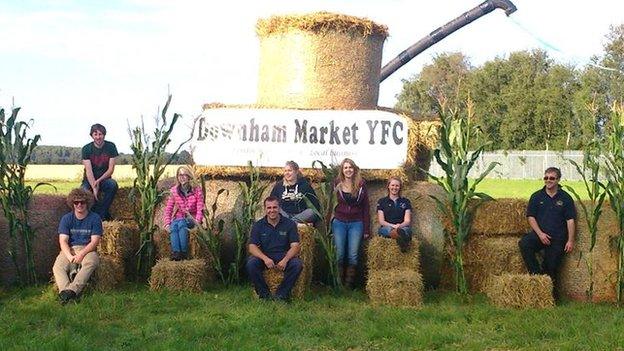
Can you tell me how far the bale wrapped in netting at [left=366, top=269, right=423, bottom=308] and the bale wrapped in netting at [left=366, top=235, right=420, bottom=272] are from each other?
386 mm

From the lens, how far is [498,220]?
31.5 feet

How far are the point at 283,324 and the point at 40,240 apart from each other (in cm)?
368

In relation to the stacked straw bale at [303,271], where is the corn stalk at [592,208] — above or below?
above

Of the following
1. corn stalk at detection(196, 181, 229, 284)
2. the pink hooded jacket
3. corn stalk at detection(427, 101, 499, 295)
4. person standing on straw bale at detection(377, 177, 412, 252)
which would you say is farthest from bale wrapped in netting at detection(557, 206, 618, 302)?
the pink hooded jacket

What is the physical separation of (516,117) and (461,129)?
4677 centimetres

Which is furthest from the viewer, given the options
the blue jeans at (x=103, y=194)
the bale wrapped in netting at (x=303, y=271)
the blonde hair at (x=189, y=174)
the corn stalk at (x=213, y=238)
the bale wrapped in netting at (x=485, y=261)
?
the blue jeans at (x=103, y=194)

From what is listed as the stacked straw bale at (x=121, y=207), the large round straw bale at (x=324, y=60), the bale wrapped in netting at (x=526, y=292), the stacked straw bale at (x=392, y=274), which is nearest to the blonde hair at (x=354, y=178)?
the stacked straw bale at (x=392, y=274)

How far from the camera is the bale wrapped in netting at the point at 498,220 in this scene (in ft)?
31.5

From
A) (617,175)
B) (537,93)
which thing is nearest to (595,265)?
(617,175)

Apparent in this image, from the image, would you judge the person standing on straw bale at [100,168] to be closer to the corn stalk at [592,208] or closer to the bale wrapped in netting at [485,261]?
the bale wrapped in netting at [485,261]

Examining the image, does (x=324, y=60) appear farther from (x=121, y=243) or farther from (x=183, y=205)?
(x=121, y=243)

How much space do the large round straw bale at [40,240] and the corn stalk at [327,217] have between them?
9.53 ft

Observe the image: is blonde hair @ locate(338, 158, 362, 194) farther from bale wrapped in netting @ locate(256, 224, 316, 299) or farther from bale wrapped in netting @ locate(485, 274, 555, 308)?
bale wrapped in netting @ locate(485, 274, 555, 308)

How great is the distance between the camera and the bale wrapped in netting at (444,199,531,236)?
9594 millimetres
